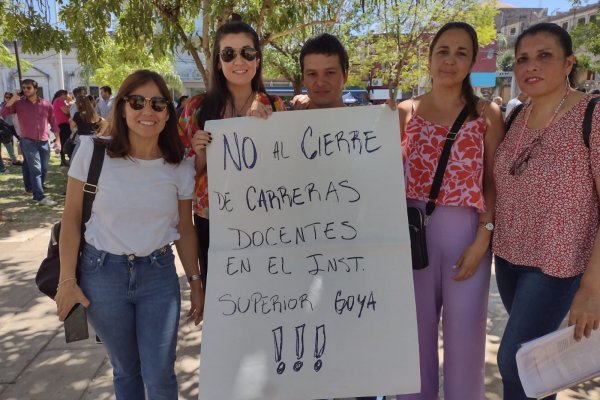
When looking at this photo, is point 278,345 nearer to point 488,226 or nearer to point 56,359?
point 488,226

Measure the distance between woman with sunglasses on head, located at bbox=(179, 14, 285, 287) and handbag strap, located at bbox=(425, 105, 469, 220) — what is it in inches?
29.1

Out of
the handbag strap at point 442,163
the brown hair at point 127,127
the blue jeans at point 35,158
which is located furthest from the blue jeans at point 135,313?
the blue jeans at point 35,158

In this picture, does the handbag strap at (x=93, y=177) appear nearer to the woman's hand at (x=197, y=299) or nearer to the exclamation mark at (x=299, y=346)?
the woman's hand at (x=197, y=299)

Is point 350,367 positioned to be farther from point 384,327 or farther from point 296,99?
point 296,99

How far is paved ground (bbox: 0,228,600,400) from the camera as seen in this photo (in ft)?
8.96

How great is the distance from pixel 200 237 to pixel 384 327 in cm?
96

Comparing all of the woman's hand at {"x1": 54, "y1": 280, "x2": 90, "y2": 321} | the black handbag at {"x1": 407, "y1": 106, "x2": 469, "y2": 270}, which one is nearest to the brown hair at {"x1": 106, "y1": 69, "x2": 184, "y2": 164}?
the woman's hand at {"x1": 54, "y1": 280, "x2": 90, "y2": 321}

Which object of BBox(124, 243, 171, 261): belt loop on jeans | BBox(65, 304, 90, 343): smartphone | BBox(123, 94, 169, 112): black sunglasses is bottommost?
BBox(65, 304, 90, 343): smartphone

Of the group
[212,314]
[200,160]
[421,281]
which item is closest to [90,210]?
[200,160]

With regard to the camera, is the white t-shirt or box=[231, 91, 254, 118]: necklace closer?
the white t-shirt

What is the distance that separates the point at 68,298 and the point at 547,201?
1891 mm

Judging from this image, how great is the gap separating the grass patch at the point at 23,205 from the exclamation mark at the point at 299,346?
568 cm

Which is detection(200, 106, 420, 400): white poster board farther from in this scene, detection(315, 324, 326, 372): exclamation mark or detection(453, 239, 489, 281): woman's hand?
detection(453, 239, 489, 281): woman's hand

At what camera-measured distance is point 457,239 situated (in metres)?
1.97
